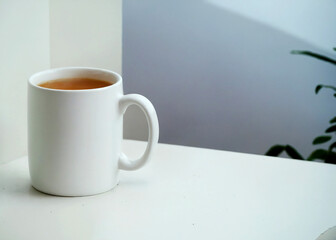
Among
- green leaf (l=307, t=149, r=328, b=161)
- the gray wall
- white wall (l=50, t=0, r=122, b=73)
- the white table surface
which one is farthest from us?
the gray wall

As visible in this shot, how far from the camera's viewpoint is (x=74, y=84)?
61 cm

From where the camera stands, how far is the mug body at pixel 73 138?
0.55 m

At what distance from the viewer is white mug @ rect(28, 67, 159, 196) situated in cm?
55

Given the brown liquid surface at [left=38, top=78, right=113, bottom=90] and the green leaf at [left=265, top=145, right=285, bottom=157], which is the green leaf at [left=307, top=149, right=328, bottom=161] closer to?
the green leaf at [left=265, top=145, right=285, bottom=157]

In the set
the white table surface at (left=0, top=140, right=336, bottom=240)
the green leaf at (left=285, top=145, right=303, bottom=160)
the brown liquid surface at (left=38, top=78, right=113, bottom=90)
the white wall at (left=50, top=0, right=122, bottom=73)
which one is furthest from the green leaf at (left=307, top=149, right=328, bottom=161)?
the brown liquid surface at (left=38, top=78, right=113, bottom=90)

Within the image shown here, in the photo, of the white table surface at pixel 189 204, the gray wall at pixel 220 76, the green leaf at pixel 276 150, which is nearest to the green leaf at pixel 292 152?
the green leaf at pixel 276 150

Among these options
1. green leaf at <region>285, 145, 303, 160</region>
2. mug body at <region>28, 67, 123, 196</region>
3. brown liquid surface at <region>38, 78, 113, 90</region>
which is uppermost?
brown liquid surface at <region>38, 78, 113, 90</region>

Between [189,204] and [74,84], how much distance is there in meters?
0.19

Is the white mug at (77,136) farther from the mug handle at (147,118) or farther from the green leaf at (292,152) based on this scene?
the green leaf at (292,152)

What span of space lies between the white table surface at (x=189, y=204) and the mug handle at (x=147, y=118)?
34 millimetres

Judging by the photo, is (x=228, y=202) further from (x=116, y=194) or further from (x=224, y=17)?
(x=224, y=17)

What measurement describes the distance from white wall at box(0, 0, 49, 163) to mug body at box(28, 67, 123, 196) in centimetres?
6

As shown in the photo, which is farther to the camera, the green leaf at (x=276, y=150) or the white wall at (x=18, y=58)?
the green leaf at (x=276, y=150)

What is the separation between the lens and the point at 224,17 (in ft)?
4.68
